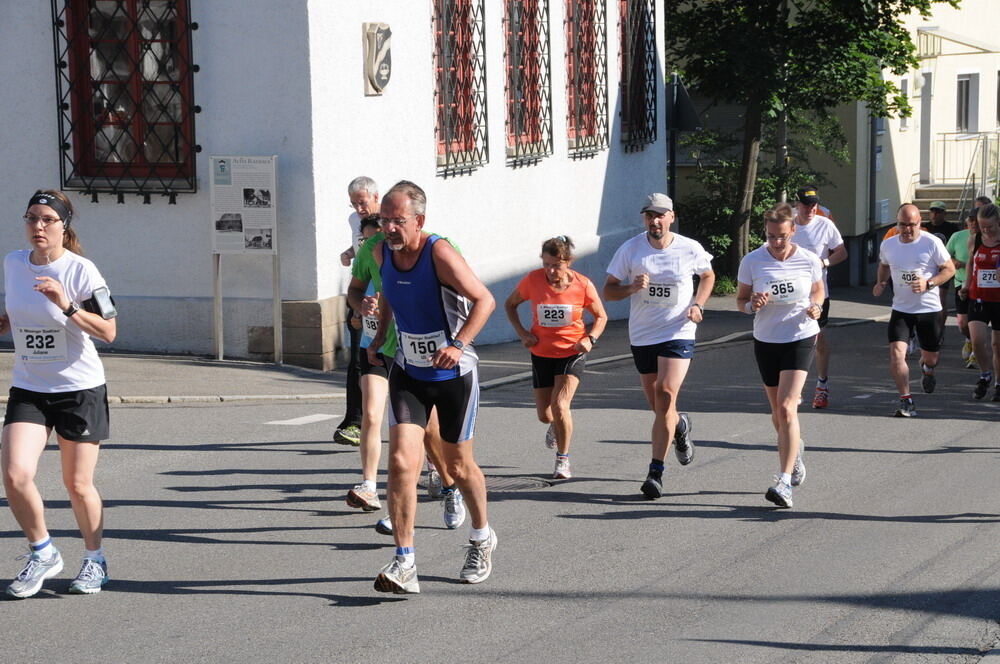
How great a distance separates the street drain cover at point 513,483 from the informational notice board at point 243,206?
5716 millimetres

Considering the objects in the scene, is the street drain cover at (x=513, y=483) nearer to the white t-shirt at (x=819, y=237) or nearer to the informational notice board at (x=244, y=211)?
the white t-shirt at (x=819, y=237)

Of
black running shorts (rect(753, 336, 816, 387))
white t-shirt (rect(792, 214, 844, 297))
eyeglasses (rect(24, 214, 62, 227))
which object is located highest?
eyeglasses (rect(24, 214, 62, 227))

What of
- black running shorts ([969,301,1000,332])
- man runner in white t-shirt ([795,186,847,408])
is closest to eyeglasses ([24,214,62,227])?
man runner in white t-shirt ([795,186,847,408])

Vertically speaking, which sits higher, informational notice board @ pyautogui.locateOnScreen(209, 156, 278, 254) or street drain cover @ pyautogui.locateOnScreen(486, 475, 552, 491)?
informational notice board @ pyautogui.locateOnScreen(209, 156, 278, 254)

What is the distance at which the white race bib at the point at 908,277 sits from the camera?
1303 centimetres

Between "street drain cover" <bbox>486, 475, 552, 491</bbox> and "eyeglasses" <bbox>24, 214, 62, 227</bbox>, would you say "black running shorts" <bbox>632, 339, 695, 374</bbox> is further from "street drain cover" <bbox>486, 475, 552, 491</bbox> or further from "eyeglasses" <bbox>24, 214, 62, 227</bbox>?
"eyeglasses" <bbox>24, 214, 62, 227</bbox>

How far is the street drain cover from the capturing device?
31.7ft

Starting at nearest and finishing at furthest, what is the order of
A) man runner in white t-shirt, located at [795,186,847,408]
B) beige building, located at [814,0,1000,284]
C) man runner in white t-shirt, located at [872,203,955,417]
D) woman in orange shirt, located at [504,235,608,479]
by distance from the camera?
woman in orange shirt, located at [504,235,608,479] → man runner in white t-shirt, located at [872,203,955,417] → man runner in white t-shirt, located at [795,186,847,408] → beige building, located at [814,0,1000,284]

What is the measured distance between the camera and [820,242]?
44.8 ft

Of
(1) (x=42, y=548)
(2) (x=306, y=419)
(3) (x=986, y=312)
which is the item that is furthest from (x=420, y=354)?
(3) (x=986, y=312)

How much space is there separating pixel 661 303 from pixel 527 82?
37.9 ft

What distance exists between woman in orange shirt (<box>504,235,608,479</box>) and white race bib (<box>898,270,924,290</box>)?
4091mm

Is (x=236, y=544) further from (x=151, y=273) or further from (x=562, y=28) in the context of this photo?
(x=562, y=28)

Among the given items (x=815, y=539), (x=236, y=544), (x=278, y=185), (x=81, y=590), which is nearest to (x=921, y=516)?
(x=815, y=539)
